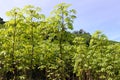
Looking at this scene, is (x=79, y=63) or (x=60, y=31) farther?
(x=79, y=63)

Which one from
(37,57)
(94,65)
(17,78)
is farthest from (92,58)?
(17,78)

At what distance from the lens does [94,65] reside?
2839 cm

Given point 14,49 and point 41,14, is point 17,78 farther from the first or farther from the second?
point 41,14

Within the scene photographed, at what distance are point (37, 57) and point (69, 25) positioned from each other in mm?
3290

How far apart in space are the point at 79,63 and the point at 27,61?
11.4 metres

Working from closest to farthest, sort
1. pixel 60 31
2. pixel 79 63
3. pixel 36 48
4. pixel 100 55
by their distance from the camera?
pixel 60 31
pixel 36 48
pixel 100 55
pixel 79 63

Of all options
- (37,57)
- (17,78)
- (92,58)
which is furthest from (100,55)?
(17,78)

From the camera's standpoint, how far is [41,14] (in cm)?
1714

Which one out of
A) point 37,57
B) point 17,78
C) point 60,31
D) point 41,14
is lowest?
point 17,78

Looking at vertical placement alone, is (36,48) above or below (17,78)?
above

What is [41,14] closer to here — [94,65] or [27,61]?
[27,61]

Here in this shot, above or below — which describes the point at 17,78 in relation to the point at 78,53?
below

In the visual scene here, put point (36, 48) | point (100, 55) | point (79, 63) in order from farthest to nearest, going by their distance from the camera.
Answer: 1. point (79, 63)
2. point (100, 55)
3. point (36, 48)

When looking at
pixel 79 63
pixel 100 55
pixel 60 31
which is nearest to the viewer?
pixel 60 31
